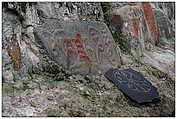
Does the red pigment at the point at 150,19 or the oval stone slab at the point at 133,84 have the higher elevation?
the red pigment at the point at 150,19

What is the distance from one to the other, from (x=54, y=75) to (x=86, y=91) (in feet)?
1.66

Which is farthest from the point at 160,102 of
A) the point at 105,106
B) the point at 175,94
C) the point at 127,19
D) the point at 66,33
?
the point at 127,19

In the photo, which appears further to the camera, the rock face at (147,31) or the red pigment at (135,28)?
the red pigment at (135,28)

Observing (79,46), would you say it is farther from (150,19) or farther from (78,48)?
(150,19)

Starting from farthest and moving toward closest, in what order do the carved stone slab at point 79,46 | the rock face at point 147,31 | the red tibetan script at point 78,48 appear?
the rock face at point 147,31 → the red tibetan script at point 78,48 → the carved stone slab at point 79,46

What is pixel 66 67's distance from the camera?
488 cm

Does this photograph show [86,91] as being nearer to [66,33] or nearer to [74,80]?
[74,80]

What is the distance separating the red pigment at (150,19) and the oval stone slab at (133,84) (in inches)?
105

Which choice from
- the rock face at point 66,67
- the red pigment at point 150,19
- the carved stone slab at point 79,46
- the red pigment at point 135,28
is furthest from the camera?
the red pigment at point 150,19

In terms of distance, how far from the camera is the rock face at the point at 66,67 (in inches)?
162

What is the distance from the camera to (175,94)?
5262mm

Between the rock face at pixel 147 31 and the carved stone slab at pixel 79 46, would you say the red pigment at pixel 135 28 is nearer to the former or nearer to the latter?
the rock face at pixel 147 31

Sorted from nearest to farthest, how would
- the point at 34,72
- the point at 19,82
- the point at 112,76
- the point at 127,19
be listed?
the point at 19,82 → the point at 34,72 → the point at 112,76 → the point at 127,19

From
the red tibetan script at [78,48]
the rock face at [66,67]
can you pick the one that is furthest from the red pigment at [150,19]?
the red tibetan script at [78,48]
